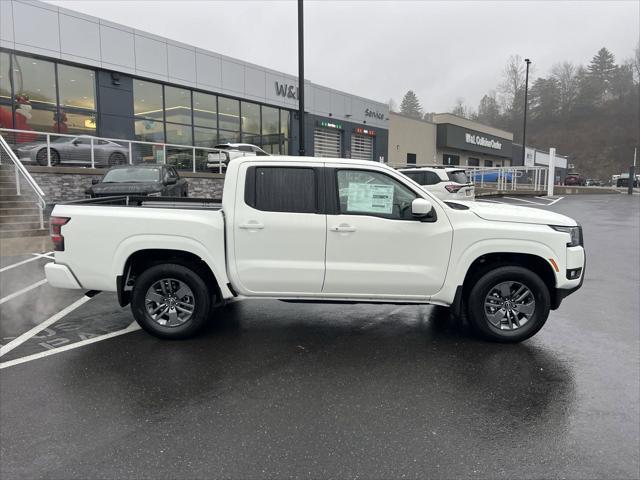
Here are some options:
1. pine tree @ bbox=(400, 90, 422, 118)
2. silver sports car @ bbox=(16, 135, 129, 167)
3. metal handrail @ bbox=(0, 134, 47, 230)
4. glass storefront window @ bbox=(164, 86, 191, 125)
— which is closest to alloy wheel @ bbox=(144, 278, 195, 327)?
metal handrail @ bbox=(0, 134, 47, 230)

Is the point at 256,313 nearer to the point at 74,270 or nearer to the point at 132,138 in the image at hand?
the point at 74,270

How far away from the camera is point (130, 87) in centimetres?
2106

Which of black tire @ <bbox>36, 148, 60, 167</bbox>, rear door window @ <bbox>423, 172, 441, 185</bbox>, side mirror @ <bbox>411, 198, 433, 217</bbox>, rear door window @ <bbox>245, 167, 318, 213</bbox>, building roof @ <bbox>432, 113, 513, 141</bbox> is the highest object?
building roof @ <bbox>432, 113, 513, 141</bbox>

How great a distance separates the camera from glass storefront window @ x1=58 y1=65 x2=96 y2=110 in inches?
742

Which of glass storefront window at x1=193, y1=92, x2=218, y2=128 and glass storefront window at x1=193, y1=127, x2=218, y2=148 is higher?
glass storefront window at x1=193, y1=92, x2=218, y2=128

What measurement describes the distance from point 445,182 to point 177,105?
1443 cm

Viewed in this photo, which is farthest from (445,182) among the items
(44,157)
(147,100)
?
(147,100)

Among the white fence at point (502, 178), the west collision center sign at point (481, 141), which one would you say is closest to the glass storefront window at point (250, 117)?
the white fence at point (502, 178)

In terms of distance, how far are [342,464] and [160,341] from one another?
2.80 m

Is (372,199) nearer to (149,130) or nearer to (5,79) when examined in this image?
(5,79)

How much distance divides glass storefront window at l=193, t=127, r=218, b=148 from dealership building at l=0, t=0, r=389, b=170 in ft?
0.17

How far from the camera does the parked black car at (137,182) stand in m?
12.3

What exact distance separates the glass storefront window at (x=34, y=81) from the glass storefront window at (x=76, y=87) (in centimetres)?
32

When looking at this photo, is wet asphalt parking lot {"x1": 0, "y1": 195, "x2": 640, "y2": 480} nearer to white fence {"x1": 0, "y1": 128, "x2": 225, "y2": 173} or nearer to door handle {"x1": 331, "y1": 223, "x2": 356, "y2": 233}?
door handle {"x1": 331, "y1": 223, "x2": 356, "y2": 233}
